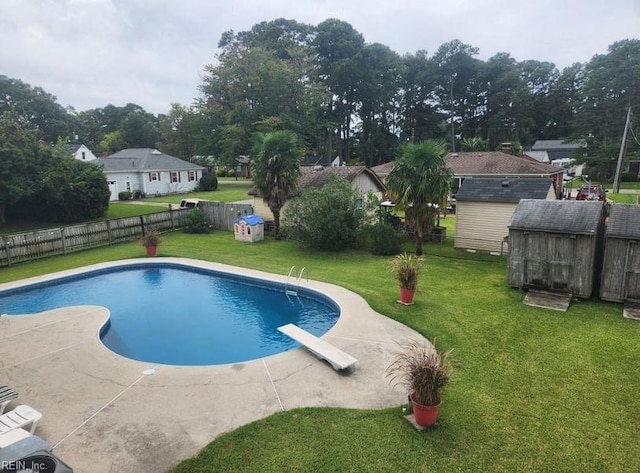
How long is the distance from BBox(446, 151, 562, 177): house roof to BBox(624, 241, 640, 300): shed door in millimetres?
16884

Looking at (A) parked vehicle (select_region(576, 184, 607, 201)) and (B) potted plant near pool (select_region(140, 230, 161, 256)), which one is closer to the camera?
(B) potted plant near pool (select_region(140, 230, 161, 256))

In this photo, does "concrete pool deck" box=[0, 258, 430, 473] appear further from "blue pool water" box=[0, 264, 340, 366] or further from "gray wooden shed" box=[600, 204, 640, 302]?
"gray wooden shed" box=[600, 204, 640, 302]

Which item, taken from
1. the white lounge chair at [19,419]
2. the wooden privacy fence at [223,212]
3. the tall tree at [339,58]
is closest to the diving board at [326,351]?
the white lounge chair at [19,419]

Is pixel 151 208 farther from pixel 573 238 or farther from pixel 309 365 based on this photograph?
pixel 573 238

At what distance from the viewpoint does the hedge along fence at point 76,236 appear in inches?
676

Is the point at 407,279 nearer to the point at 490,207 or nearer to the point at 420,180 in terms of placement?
Result: the point at 420,180

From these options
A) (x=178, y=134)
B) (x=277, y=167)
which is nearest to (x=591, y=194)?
(x=277, y=167)

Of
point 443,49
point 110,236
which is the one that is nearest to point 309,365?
point 110,236

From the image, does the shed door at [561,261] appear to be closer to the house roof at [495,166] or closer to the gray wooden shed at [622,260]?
the gray wooden shed at [622,260]

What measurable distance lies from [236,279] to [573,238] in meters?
11.3

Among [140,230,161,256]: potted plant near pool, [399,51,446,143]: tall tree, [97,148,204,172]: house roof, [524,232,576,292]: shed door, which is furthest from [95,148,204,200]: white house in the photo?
[524,232,576,292]: shed door

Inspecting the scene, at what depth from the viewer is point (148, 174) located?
38406 mm

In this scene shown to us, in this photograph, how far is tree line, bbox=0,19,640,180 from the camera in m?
40.3

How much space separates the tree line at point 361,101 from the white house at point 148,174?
3.81 m
